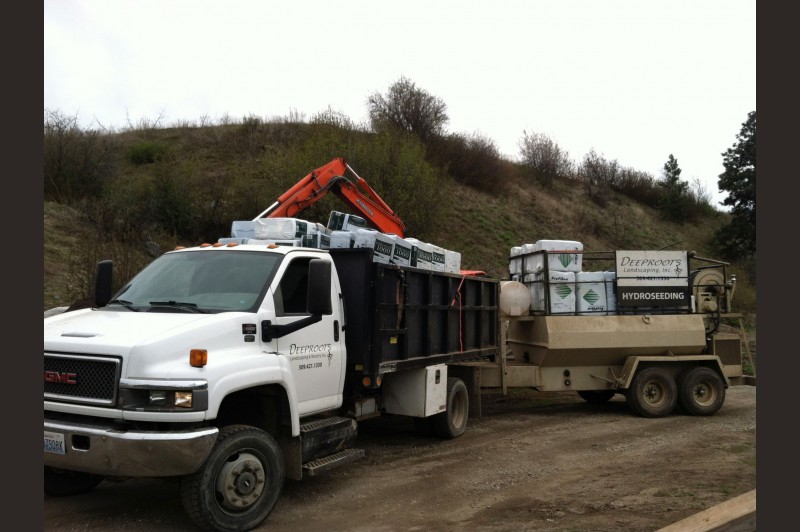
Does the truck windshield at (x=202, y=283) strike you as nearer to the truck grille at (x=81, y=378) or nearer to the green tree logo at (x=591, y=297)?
the truck grille at (x=81, y=378)

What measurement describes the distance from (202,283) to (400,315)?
94.5 inches

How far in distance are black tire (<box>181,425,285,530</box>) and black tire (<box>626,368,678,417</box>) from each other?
24.8ft

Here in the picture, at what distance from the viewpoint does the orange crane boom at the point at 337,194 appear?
9.30m

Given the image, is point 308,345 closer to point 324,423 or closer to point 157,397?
point 324,423

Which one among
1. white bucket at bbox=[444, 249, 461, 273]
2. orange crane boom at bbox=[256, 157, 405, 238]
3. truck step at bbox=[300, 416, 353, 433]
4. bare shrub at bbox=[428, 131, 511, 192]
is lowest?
truck step at bbox=[300, 416, 353, 433]

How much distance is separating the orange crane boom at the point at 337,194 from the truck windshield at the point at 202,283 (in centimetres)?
240

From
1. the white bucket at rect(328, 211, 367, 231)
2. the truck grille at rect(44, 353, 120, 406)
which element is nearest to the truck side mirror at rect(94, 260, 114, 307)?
the truck grille at rect(44, 353, 120, 406)

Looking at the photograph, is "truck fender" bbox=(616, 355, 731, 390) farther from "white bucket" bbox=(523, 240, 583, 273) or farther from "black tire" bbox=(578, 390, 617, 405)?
"white bucket" bbox=(523, 240, 583, 273)

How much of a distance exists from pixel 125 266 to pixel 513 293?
8.08 metres

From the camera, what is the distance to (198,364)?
500 cm

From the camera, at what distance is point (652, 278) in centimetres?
1149

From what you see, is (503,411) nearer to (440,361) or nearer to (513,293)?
(513,293)

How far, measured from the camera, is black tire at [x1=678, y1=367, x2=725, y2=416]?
11320 millimetres

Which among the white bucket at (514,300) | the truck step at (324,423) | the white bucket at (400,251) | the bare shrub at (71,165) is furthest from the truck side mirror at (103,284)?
A: the bare shrub at (71,165)
